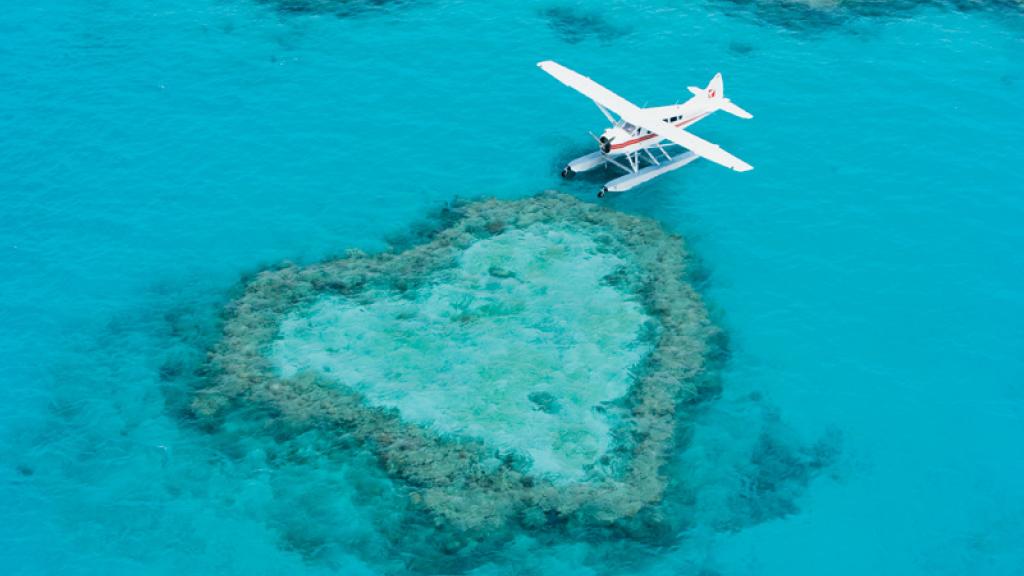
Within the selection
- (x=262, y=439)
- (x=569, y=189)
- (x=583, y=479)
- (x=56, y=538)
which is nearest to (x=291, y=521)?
(x=262, y=439)

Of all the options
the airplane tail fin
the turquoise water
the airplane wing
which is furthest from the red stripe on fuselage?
the turquoise water

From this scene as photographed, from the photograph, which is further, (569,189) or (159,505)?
(569,189)

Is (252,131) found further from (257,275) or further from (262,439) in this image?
(262,439)

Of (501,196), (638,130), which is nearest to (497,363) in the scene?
(501,196)

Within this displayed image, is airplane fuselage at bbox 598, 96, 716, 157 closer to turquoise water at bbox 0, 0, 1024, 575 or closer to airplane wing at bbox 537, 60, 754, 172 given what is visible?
airplane wing at bbox 537, 60, 754, 172

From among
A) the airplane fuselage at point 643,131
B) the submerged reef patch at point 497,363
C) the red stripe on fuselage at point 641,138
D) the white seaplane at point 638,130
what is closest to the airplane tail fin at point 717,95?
the white seaplane at point 638,130

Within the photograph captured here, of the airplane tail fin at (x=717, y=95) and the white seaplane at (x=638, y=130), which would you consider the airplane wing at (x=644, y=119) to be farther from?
the airplane tail fin at (x=717, y=95)
